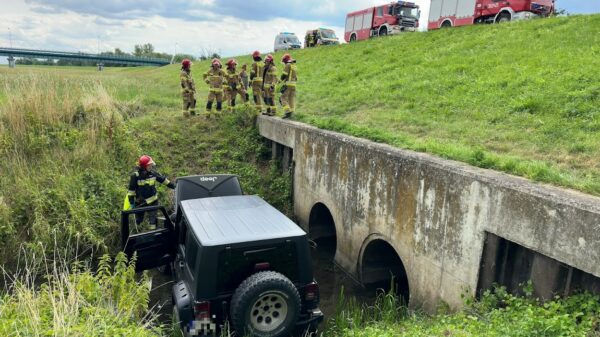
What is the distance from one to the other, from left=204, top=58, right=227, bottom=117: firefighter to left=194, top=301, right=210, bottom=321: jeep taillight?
8.93m

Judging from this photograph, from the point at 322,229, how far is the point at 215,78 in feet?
18.2

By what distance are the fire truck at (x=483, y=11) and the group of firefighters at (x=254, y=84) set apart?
34.0ft

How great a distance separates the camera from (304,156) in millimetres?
10211

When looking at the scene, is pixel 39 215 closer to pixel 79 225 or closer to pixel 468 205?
pixel 79 225

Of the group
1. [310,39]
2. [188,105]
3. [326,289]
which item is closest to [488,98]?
[326,289]

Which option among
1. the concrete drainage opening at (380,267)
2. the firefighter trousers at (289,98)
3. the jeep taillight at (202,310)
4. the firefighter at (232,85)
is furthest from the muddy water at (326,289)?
the firefighter at (232,85)

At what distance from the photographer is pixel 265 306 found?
5016 millimetres

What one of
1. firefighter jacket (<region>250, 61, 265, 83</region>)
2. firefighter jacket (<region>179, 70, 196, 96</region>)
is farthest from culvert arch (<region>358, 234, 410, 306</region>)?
firefighter jacket (<region>179, 70, 196, 96</region>)

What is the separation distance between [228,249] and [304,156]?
5.49m

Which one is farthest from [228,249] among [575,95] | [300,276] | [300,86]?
[300,86]

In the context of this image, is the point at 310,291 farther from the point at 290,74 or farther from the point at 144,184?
the point at 290,74

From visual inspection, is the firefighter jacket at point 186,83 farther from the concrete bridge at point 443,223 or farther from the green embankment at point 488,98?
the concrete bridge at point 443,223

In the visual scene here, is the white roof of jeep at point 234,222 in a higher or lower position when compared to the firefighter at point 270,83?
lower

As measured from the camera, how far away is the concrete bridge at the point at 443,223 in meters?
4.45
